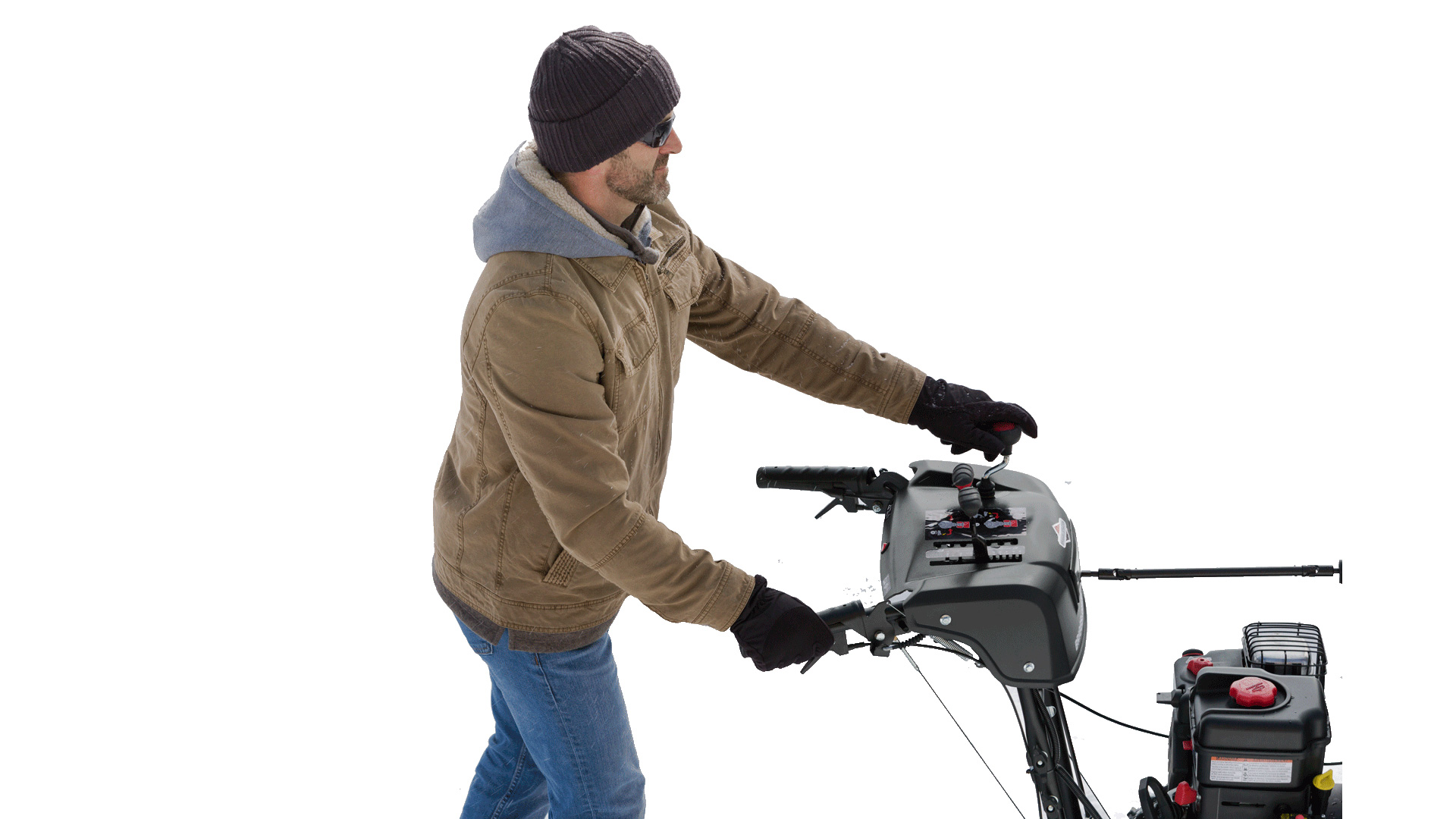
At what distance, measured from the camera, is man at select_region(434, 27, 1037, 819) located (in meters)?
2.21

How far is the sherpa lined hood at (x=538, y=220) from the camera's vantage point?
2.27 m

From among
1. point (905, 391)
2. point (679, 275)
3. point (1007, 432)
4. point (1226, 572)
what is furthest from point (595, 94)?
point (1226, 572)

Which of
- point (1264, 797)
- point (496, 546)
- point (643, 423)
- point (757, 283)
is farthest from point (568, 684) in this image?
point (1264, 797)

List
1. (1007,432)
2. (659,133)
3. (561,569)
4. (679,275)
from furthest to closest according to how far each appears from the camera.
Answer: (1007,432) → (679,275) → (561,569) → (659,133)

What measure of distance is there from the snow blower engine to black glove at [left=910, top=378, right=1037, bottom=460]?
75 millimetres

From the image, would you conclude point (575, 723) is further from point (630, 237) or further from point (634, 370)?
point (630, 237)

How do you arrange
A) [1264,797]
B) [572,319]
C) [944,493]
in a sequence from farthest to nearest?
[944,493]
[1264,797]
[572,319]

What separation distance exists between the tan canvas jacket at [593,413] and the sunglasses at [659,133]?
196 mm

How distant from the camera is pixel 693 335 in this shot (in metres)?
2.79

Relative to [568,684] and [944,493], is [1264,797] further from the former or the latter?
[568,684]

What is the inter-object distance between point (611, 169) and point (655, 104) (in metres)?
0.13

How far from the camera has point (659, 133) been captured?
2303 mm

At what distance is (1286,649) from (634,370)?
1.28m

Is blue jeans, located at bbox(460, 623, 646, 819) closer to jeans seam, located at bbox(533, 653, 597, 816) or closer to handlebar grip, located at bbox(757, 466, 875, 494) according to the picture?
jeans seam, located at bbox(533, 653, 597, 816)
